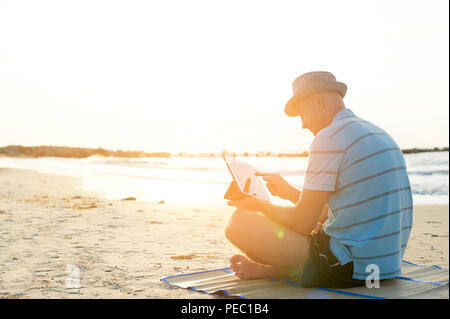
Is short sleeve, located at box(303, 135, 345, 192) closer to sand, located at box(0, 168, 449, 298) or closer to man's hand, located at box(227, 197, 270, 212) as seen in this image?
man's hand, located at box(227, 197, 270, 212)

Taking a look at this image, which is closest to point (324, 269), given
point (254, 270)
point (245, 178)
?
point (254, 270)

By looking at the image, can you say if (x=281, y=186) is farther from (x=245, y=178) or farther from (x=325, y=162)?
(x=325, y=162)

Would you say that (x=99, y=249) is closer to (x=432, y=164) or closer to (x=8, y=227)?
(x=8, y=227)

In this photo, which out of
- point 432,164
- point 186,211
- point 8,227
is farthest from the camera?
point 432,164

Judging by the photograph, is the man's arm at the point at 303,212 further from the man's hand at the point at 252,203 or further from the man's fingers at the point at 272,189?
the man's fingers at the point at 272,189

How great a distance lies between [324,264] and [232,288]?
644 mm

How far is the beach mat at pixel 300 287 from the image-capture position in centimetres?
267

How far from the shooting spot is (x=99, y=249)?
13.4 feet

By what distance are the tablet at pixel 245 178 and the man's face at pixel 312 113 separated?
22.5 inches

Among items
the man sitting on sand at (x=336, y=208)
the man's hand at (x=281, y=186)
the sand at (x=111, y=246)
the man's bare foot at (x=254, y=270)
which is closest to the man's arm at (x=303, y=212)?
the man sitting on sand at (x=336, y=208)

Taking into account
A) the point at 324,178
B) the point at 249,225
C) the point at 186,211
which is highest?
the point at 324,178

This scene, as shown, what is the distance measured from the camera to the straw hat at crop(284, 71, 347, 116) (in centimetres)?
259

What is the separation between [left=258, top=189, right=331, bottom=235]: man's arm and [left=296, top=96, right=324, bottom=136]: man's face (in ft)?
1.47
